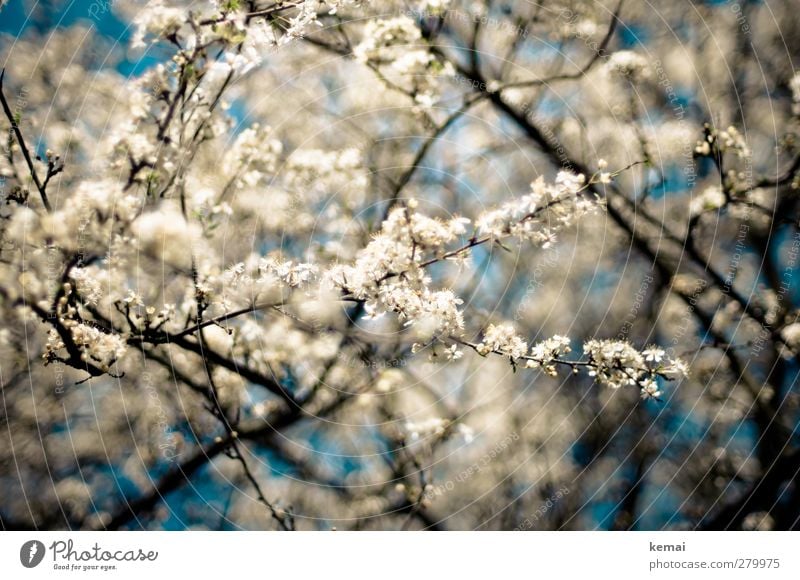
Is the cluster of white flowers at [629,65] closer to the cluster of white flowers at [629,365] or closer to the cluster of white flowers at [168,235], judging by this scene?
the cluster of white flowers at [629,365]

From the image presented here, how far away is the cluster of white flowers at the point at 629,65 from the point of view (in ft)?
4.94

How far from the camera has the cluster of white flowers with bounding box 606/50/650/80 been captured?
1.51 metres

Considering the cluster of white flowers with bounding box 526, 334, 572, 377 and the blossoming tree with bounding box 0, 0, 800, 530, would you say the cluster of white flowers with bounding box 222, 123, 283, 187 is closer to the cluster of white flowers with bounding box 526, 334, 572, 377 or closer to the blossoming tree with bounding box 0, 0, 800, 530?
the blossoming tree with bounding box 0, 0, 800, 530

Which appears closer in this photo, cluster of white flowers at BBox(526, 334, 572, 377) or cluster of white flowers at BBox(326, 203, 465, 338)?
cluster of white flowers at BBox(326, 203, 465, 338)

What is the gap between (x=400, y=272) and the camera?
52.6 inches

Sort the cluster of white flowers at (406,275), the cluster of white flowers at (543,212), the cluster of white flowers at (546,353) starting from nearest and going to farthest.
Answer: the cluster of white flowers at (406,275)
the cluster of white flowers at (543,212)
the cluster of white flowers at (546,353)

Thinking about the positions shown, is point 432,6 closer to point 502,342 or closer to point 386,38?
point 386,38

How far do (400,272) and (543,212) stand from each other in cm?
44

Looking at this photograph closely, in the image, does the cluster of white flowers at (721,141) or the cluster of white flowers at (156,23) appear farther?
the cluster of white flowers at (721,141)

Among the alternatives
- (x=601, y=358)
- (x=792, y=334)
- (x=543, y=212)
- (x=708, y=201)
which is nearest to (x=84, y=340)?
(x=543, y=212)

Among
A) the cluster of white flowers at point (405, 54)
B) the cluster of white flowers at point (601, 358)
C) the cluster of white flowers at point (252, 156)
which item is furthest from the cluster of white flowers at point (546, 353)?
the cluster of white flowers at point (252, 156)

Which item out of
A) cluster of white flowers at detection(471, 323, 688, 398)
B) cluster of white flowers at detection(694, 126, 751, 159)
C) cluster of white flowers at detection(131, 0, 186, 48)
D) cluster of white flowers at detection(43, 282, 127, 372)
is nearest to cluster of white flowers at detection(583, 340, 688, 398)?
cluster of white flowers at detection(471, 323, 688, 398)

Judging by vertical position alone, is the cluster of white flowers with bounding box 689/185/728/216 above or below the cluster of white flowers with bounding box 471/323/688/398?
above
